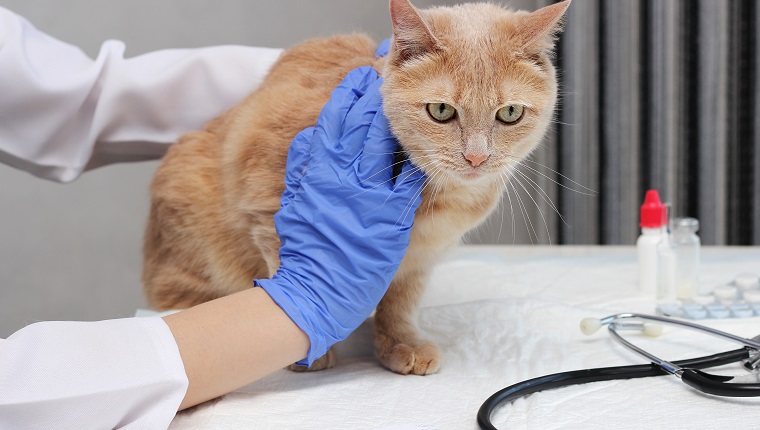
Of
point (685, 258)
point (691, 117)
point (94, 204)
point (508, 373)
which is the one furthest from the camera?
point (691, 117)

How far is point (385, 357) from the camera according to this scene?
42.9 inches

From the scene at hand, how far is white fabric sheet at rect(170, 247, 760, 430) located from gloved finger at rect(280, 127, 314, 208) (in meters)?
0.26

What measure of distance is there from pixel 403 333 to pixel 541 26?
1.62 ft

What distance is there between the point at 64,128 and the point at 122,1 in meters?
0.60

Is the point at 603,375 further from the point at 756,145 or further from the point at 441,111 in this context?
the point at 756,145

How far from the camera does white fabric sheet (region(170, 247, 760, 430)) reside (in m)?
0.86

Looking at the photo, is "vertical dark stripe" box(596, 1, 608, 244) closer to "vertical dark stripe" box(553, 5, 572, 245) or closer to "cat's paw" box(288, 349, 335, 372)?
"vertical dark stripe" box(553, 5, 572, 245)

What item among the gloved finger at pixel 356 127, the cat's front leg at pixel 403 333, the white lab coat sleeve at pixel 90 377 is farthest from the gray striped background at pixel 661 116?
the white lab coat sleeve at pixel 90 377

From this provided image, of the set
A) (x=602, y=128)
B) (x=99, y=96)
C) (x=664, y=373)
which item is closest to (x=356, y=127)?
(x=664, y=373)

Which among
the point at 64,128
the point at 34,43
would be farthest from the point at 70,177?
the point at 34,43

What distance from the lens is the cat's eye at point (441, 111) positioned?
3.05 ft

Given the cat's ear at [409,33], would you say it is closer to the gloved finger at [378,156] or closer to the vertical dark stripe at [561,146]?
the gloved finger at [378,156]

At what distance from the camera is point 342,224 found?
98cm

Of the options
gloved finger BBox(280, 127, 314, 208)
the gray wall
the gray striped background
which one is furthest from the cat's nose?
the gray wall
